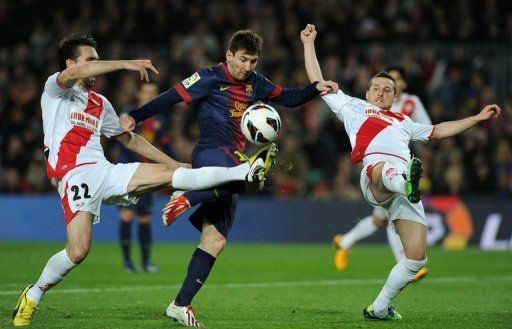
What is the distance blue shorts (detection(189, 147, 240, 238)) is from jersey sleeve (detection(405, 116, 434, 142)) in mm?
1838

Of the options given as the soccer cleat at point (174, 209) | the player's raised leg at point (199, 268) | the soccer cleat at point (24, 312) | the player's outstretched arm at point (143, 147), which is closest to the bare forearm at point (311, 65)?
the player's outstretched arm at point (143, 147)

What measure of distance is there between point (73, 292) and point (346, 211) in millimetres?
8875

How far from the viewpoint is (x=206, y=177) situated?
24.8 ft

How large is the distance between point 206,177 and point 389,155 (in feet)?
6.26

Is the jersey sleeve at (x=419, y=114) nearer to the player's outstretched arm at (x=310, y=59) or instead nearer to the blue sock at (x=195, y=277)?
the player's outstretched arm at (x=310, y=59)

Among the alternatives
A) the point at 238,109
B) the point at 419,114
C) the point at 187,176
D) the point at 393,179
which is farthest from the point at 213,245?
the point at 419,114

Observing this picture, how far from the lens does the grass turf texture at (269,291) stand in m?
8.21

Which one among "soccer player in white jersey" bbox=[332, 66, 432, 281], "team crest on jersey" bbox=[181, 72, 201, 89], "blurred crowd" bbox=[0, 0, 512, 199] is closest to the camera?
"team crest on jersey" bbox=[181, 72, 201, 89]

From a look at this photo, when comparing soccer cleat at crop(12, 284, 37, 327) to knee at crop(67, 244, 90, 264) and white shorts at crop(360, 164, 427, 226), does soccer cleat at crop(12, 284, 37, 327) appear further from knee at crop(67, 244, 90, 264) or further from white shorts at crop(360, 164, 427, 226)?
white shorts at crop(360, 164, 427, 226)

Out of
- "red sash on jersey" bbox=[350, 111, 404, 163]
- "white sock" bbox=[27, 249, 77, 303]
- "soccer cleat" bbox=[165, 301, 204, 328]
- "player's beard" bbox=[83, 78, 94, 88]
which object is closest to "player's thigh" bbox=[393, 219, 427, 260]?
"red sash on jersey" bbox=[350, 111, 404, 163]

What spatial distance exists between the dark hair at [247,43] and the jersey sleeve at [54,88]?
145 centimetres

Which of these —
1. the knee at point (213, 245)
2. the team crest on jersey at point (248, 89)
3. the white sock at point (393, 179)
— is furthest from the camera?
the team crest on jersey at point (248, 89)

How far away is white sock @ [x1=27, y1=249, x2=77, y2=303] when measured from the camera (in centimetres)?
779

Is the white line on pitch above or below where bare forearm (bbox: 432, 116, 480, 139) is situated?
below
